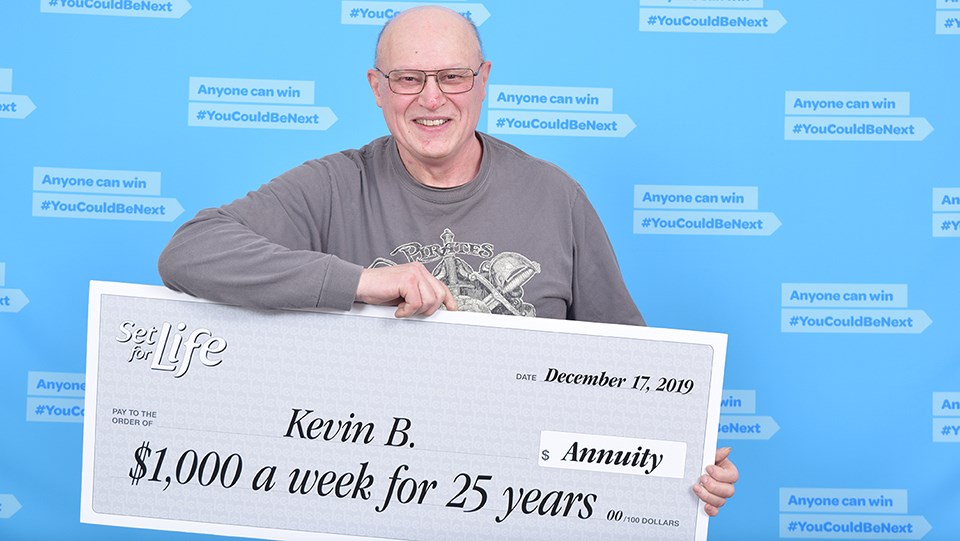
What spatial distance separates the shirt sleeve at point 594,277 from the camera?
1.75 meters

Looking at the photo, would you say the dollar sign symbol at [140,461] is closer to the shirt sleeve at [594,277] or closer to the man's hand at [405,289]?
the man's hand at [405,289]

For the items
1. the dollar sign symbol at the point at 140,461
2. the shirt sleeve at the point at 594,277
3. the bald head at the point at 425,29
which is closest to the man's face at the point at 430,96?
the bald head at the point at 425,29

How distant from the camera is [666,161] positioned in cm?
281

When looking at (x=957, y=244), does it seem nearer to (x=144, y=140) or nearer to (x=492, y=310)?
(x=492, y=310)

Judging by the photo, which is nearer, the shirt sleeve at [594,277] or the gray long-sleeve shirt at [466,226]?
the gray long-sleeve shirt at [466,226]

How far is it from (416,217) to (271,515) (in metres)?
0.55

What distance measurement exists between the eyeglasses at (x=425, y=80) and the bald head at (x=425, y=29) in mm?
25

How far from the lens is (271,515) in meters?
1.51

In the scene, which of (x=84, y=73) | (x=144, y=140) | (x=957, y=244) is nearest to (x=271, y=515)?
(x=144, y=140)

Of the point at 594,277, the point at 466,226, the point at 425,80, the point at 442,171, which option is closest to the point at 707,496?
the point at 594,277

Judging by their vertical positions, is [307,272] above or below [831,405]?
above

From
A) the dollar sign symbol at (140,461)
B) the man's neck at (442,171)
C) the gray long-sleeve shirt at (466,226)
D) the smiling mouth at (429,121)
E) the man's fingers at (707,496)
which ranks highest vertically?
the smiling mouth at (429,121)

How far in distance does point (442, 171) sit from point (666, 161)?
129 centimetres

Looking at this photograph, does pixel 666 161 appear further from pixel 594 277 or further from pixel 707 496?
pixel 707 496
